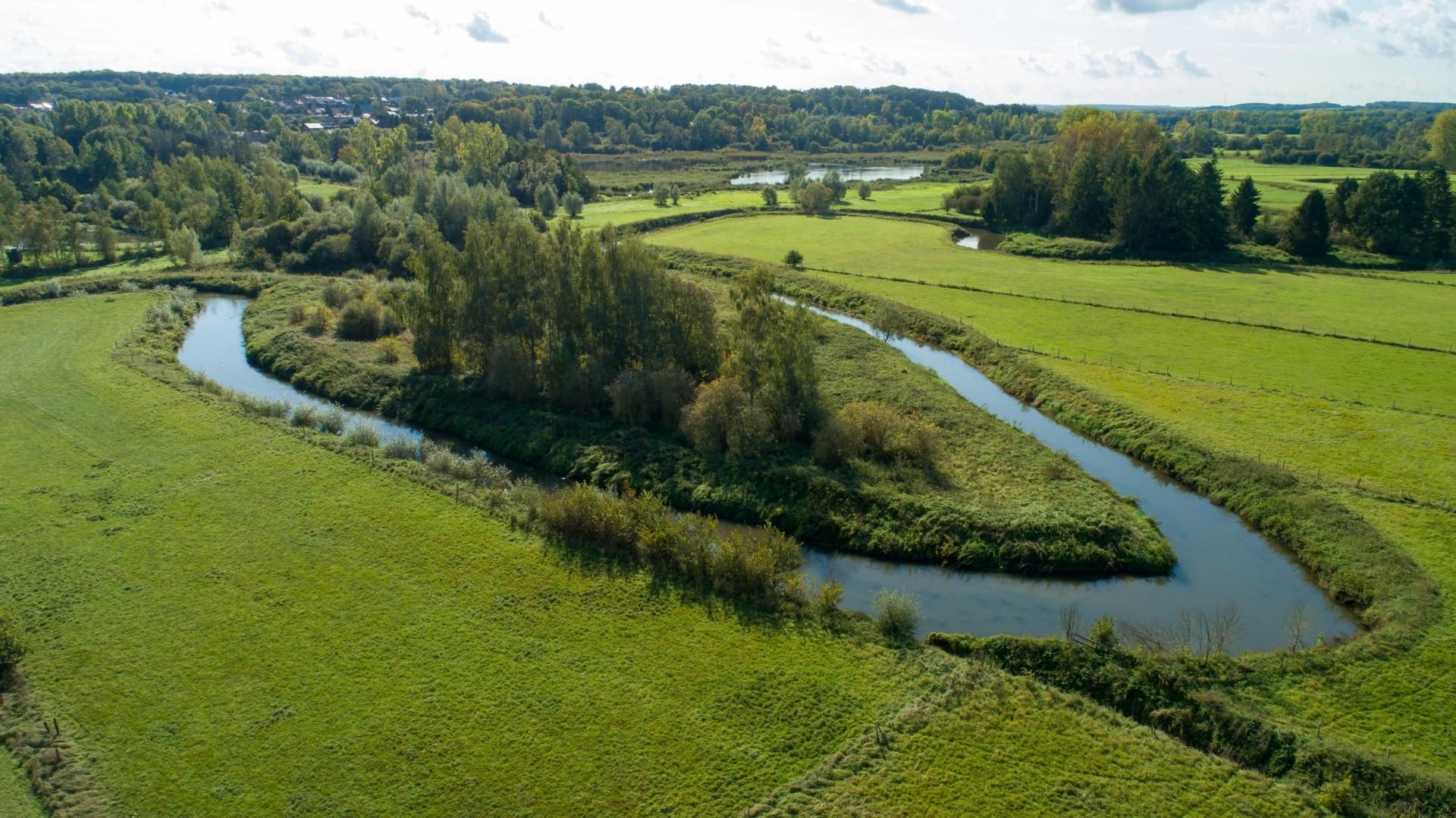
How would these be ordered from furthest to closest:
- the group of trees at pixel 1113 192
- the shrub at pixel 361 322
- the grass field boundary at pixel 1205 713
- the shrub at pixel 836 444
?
1. the group of trees at pixel 1113 192
2. the shrub at pixel 361 322
3. the shrub at pixel 836 444
4. the grass field boundary at pixel 1205 713

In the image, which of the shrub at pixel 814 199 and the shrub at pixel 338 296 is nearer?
the shrub at pixel 338 296

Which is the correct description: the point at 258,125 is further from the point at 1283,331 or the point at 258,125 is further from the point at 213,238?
the point at 1283,331

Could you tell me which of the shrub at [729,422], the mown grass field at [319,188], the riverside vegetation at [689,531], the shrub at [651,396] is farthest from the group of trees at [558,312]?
the mown grass field at [319,188]

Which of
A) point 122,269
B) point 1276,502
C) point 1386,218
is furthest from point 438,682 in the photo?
point 1386,218

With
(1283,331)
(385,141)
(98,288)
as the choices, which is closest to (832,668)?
(1283,331)

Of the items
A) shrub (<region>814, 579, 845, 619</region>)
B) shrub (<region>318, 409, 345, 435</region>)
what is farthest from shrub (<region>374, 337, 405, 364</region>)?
shrub (<region>814, 579, 845, 619</region>)

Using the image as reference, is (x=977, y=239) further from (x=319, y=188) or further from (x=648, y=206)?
(x=319, y=188)

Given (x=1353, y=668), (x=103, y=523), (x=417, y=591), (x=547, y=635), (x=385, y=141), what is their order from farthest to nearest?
(x=385, y=141) < (x=103, y=523) < (x=417, y=591) < (x=547, y=635) < (x=1353, y=668)

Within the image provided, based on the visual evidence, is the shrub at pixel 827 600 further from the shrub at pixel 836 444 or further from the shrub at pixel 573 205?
the shrub at pixel 573 205
